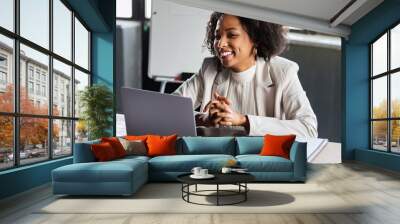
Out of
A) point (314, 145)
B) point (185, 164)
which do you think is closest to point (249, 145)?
point (185, 164)

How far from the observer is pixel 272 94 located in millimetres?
A: 7848

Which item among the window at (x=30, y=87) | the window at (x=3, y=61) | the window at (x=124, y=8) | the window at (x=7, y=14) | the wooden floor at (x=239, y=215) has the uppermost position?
the window at (x=124, y=8)

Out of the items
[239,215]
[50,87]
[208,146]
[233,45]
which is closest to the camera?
[239,215]

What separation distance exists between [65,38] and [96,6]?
3.09 ft

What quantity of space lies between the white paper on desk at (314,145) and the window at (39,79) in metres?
4.69

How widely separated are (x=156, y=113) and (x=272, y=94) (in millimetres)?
2419

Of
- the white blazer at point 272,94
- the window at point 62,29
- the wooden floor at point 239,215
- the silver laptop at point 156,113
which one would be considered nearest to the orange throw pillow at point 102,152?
the wooden floor at point 239,215

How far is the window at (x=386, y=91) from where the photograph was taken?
24.7ft

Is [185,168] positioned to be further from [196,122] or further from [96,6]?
[96,6]

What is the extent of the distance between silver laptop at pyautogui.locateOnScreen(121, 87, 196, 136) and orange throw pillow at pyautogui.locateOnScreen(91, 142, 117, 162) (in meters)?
2.29

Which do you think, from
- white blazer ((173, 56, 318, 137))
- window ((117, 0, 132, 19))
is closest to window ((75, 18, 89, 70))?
window ((117, 0, 132, 19))

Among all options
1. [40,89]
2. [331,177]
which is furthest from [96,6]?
[331,177]

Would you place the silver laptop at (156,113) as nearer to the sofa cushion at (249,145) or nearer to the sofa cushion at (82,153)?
the sofa cushion at (249,145)

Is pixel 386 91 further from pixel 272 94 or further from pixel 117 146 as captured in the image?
pixel 117 146
